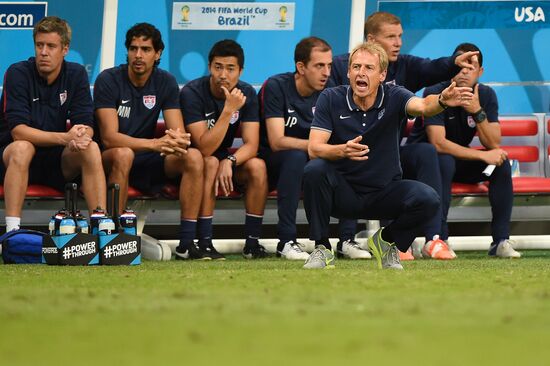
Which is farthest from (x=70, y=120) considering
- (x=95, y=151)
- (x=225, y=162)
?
(x=225, y=162)

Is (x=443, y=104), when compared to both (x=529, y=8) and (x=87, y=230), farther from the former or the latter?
(x=529, y=8)

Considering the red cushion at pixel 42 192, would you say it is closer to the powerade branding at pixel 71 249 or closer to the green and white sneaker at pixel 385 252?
the powerade branding at pixel 71 249

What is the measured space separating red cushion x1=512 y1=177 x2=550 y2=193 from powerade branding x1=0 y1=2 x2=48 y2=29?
3973 mm

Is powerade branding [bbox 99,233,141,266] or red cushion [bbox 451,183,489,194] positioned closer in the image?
powerade branding [bbox 99,233,141,266]

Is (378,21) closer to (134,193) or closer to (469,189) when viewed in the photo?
(469,189)

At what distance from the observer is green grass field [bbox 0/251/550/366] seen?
2615 millimetres

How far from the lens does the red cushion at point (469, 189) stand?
324 inches

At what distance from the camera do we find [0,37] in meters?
9.20

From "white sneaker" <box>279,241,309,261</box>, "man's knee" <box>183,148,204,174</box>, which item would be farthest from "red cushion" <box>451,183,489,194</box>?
"man's knee" <box>183,148,204,174</box>

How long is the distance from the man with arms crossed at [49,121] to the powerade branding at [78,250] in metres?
0.76

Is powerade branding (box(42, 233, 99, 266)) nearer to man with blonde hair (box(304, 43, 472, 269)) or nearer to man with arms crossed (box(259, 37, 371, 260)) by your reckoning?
man with blonde hair (box(304, 43, 472, 269))

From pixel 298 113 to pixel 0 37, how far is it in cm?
276

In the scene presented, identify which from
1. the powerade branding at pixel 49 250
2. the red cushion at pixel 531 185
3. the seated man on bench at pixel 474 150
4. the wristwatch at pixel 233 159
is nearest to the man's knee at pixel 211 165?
the wristwatch at pixel 233 159

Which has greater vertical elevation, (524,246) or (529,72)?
(529,72)
